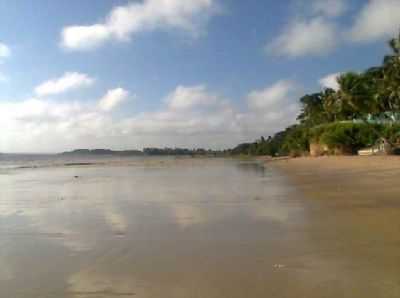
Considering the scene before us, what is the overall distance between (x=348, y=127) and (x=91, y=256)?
63.1m

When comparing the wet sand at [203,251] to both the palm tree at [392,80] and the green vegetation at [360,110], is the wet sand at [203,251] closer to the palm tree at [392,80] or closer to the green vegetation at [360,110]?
the palm tree at [392,80]

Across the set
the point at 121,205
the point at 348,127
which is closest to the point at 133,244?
the point at 121,205

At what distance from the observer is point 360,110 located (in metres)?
57.4

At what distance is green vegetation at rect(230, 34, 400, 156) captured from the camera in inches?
1889

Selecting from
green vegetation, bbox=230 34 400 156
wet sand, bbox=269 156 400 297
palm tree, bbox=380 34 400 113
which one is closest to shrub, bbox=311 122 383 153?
green vegetation, bbox=230 34 400 156

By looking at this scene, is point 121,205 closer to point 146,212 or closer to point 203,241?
point 146,212

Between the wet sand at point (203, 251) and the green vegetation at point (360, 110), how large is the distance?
1550 inches

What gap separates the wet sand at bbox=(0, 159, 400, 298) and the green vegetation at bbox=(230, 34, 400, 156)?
39.4m

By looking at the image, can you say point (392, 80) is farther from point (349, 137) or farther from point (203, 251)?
point (203, 251)

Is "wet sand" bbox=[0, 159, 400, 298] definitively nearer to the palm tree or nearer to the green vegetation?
the palm tree

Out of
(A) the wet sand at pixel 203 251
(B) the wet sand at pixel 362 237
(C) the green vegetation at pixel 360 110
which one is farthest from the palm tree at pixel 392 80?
(A) the wet sand at pixel 203 251

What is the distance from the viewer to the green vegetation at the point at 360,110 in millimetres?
47969

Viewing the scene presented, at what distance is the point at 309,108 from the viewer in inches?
3408

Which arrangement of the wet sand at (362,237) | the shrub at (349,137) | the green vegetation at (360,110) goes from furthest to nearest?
the shrub at (349,137) < the green vegetation at (360,110) < the wet sand at (362,237)
